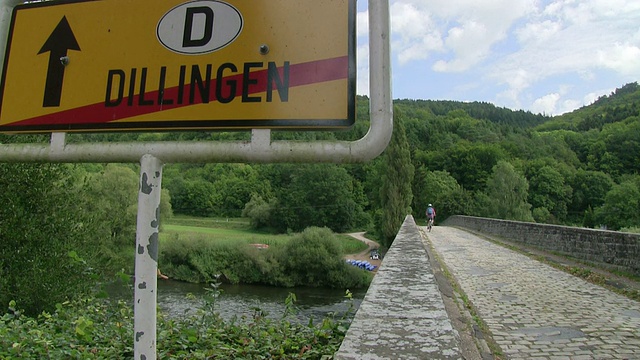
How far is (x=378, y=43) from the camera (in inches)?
52.6

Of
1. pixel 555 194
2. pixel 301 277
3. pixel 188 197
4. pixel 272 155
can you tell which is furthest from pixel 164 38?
pixel 555 194

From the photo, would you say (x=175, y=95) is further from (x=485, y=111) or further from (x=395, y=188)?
(x=485, y=111)

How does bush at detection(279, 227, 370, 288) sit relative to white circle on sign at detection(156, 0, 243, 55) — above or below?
below

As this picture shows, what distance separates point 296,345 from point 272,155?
1.93m

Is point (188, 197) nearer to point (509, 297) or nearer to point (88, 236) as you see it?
point (88, 236)

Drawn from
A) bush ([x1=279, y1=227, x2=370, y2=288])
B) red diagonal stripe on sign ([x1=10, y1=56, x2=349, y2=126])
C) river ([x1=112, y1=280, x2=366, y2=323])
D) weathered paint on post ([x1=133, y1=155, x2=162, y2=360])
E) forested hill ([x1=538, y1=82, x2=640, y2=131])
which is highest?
forested hill ([x1=538, y1=82, x2=640, y2=131])

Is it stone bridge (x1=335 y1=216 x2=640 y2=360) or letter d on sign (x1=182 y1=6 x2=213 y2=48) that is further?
stone bridge (x1=335 y1=216 x2=640 y2=360)

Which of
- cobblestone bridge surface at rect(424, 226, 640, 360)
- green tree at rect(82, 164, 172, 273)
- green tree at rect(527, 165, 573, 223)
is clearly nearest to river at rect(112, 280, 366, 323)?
green tree at rect(82, 164, 172, 273)

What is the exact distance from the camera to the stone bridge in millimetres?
1936

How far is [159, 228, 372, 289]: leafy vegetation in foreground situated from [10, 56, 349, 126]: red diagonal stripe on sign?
118 ft

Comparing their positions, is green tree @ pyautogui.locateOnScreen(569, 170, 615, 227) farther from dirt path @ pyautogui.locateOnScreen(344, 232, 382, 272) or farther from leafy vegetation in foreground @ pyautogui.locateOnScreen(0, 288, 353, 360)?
leafy vegetation in foreground @ pyautogui.locateOnScreen(0, 288, 353, 360)

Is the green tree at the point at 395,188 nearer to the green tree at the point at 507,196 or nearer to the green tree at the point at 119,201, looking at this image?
the green tree at the point at 507,196

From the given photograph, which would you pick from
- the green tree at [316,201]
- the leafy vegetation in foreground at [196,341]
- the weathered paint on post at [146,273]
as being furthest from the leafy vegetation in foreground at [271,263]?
the weathered paint on post at [146,273]

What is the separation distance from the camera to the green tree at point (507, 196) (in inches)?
2176
